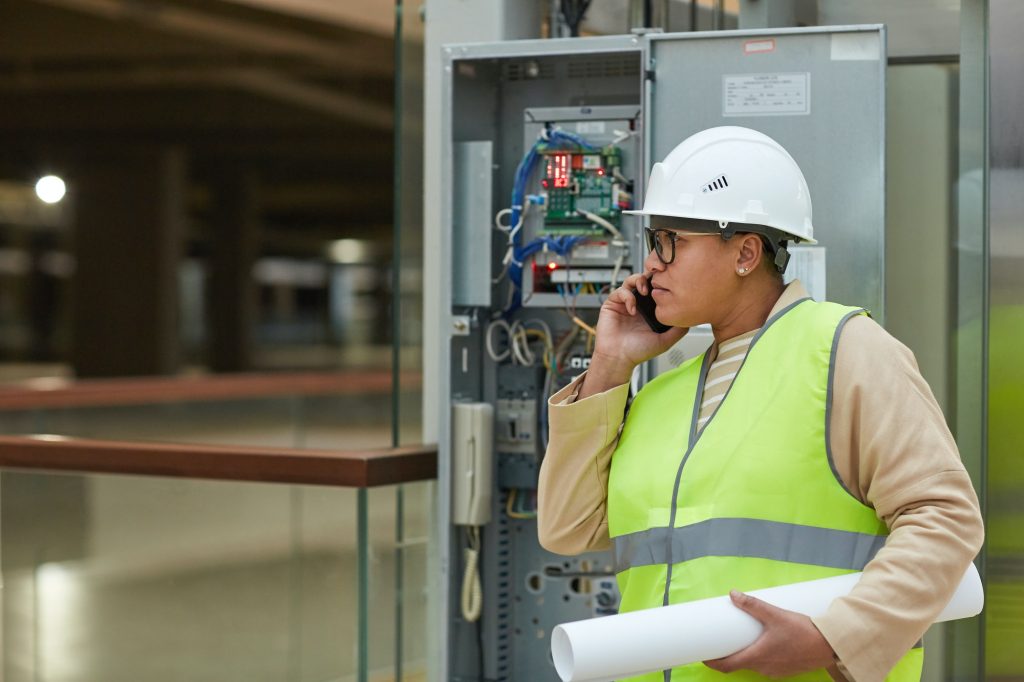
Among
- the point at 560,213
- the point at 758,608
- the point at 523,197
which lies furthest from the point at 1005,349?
the point at 758,608

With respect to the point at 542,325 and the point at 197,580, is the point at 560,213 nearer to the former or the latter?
the point at 542,325

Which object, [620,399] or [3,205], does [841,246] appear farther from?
[3,205]

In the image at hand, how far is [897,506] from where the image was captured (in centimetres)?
145

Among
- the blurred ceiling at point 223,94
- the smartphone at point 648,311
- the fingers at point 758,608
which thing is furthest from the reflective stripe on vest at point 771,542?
the blurred ceiling at point 223,94

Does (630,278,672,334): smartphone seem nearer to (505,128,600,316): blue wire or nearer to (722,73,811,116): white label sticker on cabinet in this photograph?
(722,73,811,116): white label sticker on cabinet

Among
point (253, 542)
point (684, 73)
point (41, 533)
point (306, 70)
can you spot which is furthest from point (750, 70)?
point (306, 70)

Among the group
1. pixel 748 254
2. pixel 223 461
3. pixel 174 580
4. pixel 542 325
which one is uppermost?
pixel 748 254

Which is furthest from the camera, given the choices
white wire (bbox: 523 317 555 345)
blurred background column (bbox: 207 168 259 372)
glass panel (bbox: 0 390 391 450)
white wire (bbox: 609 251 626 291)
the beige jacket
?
blurred background column (bbox: 207 168 259 372)

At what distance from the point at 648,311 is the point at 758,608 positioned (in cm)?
54

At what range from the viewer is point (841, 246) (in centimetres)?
276

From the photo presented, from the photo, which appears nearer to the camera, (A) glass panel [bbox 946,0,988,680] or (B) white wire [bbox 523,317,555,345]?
(A) glass panel [bbox 946,0,988,680]

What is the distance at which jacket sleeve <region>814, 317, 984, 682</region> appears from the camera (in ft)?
4.62

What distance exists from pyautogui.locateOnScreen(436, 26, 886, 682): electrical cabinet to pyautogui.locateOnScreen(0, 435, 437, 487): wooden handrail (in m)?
0.16

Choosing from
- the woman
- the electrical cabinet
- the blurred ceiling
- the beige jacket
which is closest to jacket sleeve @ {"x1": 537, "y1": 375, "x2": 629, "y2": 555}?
the woman
